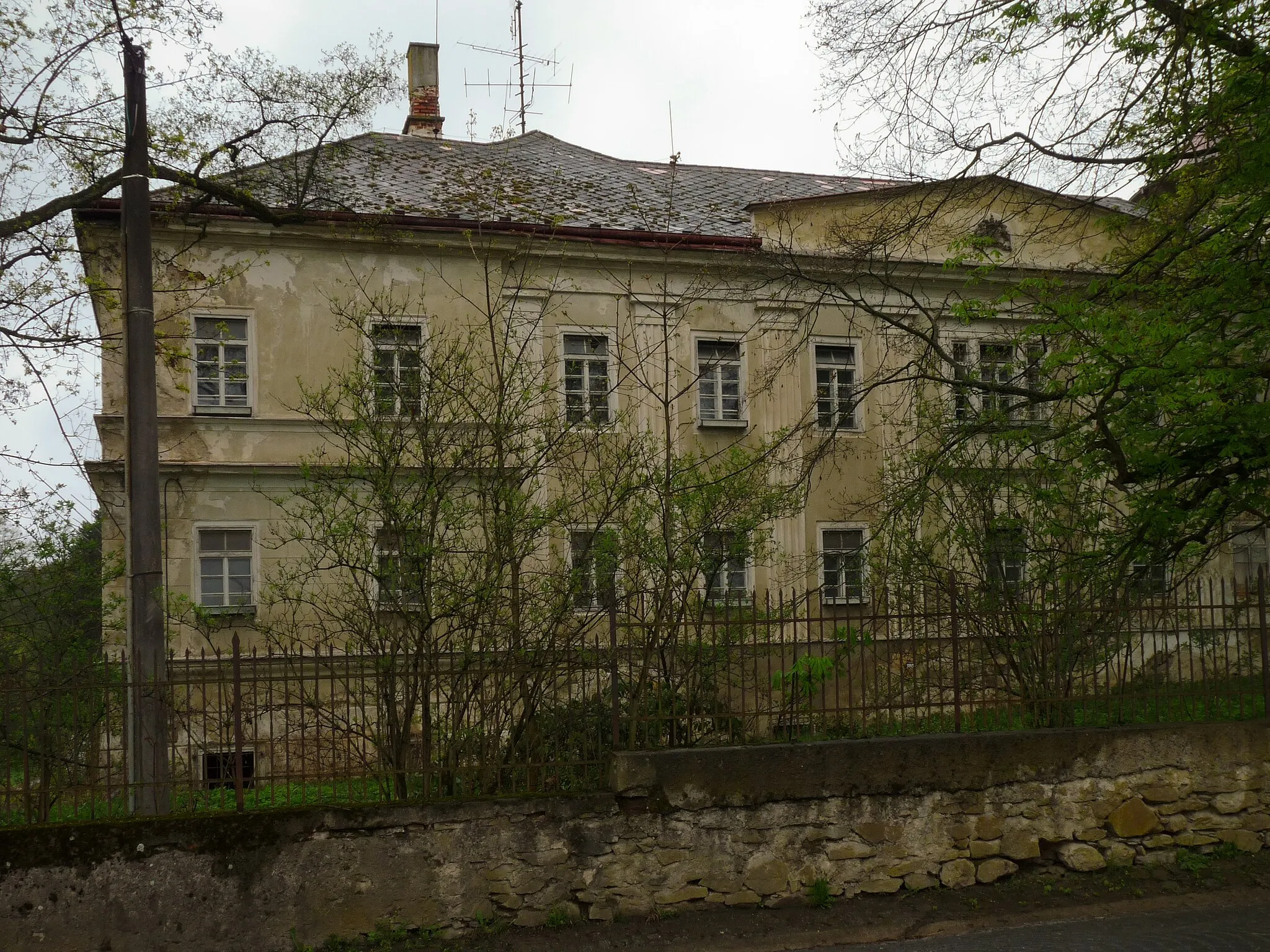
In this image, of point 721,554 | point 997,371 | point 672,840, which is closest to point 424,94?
point 997,371

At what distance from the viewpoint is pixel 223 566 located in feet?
54.2

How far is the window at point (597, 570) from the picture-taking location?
351 inches

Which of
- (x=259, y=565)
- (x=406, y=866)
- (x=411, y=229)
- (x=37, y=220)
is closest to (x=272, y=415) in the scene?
Answer: (x=259, y=565)

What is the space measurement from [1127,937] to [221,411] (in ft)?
43.3

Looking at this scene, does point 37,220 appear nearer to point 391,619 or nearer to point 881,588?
point 391,619

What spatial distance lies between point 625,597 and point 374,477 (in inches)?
83.4

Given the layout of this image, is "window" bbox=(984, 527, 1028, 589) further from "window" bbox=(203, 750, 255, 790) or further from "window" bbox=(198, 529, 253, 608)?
"window" bbox=(198, 529, 253, 608)

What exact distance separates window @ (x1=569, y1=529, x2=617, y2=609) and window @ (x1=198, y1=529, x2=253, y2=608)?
885cm

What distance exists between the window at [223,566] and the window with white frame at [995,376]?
32.5 ft

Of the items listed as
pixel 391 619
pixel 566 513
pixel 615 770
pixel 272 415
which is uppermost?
pixel 272 415

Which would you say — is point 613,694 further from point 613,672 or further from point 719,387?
point 719,387

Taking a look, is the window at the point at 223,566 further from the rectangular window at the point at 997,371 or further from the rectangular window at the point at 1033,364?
the rectangular window at the point at 1033,364

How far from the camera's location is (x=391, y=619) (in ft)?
A: 28.0

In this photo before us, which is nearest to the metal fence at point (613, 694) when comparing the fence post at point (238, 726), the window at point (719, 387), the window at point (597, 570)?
the fence post at point (238, 726)
